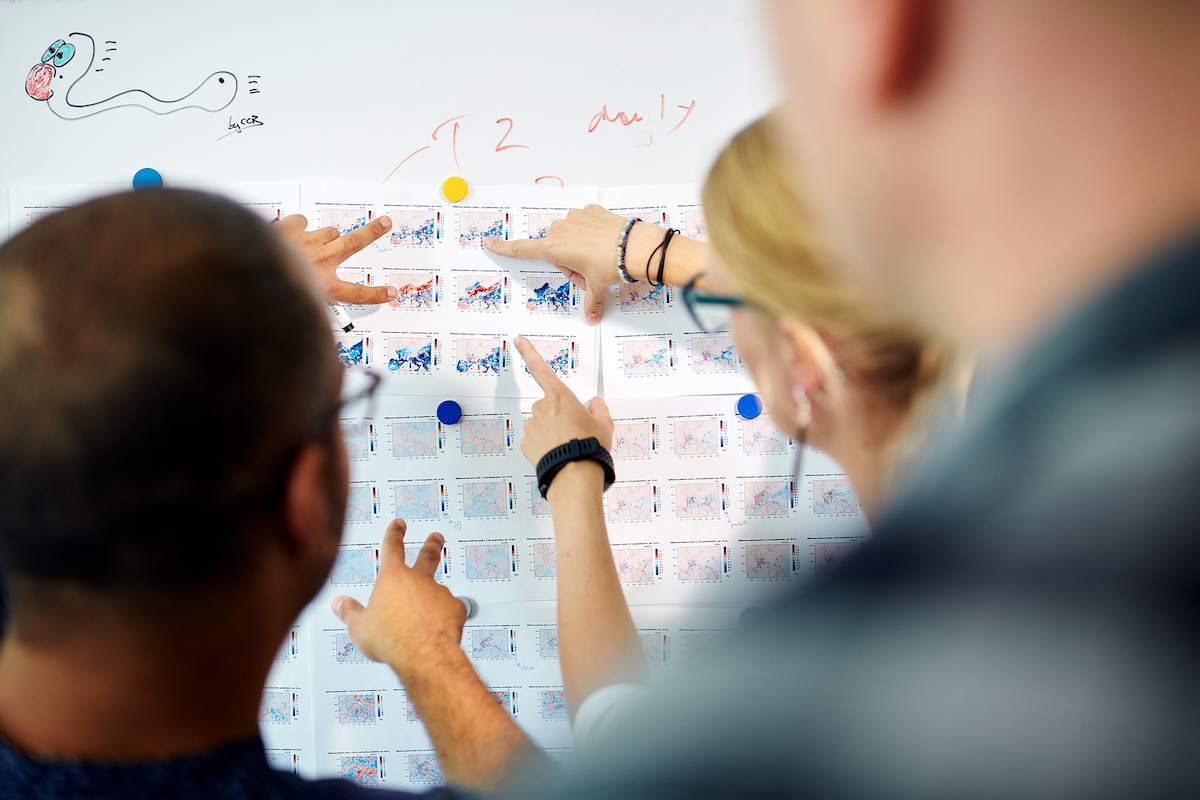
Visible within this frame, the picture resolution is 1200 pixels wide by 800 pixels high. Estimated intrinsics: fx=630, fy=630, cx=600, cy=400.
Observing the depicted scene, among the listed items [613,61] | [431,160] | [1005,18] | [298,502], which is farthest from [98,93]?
[1005,18]

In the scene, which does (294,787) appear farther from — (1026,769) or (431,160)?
(431,160)

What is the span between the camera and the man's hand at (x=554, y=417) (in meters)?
0.91

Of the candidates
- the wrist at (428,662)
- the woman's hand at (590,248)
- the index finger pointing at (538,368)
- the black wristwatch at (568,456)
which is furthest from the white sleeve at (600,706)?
the woman's hand at (590,248)

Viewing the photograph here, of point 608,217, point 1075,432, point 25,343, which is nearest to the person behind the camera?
point 1075,432

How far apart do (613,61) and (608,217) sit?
9.7 inches

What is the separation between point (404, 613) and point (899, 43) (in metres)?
0.85

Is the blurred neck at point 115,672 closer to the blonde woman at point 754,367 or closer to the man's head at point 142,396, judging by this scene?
the man's head at point 142,396

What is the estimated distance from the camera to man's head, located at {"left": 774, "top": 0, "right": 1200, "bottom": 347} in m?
0.20

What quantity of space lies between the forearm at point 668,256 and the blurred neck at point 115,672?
2.14 ft

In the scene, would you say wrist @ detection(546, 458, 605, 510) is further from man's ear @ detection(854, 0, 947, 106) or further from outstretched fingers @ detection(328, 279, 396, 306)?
man's ear @ detection(854, 0, 947, 106)

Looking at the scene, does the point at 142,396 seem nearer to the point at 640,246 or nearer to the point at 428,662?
the point at 428,662

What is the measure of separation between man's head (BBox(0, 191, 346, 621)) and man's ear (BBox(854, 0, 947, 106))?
1.27 feet

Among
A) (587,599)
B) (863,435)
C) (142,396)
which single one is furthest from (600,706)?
(142,396)

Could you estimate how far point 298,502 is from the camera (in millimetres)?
461
